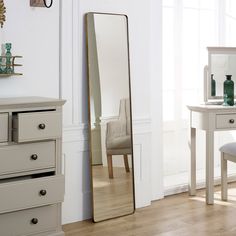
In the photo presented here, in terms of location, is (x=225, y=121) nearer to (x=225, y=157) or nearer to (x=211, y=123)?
(x=211, y=123)

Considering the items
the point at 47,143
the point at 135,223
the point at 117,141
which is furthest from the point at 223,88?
the point at 47,143

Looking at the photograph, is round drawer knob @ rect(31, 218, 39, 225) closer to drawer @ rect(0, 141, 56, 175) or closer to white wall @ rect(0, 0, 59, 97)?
drawer @ rect(0, 141, 56, 175)

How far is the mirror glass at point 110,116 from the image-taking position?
3.61m

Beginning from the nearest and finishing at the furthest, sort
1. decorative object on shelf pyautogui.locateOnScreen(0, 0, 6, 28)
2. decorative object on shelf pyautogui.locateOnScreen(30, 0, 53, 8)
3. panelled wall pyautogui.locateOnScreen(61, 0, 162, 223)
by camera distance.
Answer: decorative object on shelf pyautogui.locateOnScreen(0, 0, 6, 28) → decorative object on shelf pyautogui.locateOnScreen(30, 0, 53, 8) → panelled wall pyautogui.locateOnScreen(61, 0, 162, 223)

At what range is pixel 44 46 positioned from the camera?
3.40 m

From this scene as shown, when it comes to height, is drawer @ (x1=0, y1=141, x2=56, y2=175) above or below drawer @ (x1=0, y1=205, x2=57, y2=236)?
above

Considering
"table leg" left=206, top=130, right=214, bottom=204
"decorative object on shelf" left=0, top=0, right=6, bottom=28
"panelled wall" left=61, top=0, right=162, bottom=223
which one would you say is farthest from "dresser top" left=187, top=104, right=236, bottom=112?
"decorative object on shelf" left=0, top=0, right=6, bottom=28

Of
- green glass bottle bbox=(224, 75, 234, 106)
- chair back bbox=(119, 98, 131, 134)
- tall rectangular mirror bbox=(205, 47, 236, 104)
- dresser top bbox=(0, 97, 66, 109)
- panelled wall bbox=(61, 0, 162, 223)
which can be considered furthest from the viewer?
tall rectangular mirror bbox=(205, 47, 236, 104)

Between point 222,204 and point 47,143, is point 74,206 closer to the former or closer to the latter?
point 47,143

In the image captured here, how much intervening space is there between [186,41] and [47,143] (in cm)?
223

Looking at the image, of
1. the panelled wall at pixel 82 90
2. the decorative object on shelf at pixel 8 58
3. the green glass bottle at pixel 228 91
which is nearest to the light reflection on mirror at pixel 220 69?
the green glass bottle at pixel 228 91

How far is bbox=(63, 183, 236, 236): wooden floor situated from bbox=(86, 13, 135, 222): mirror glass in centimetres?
14

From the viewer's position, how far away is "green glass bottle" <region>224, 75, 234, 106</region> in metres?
4.11

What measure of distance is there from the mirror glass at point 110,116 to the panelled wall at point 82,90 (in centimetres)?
7
